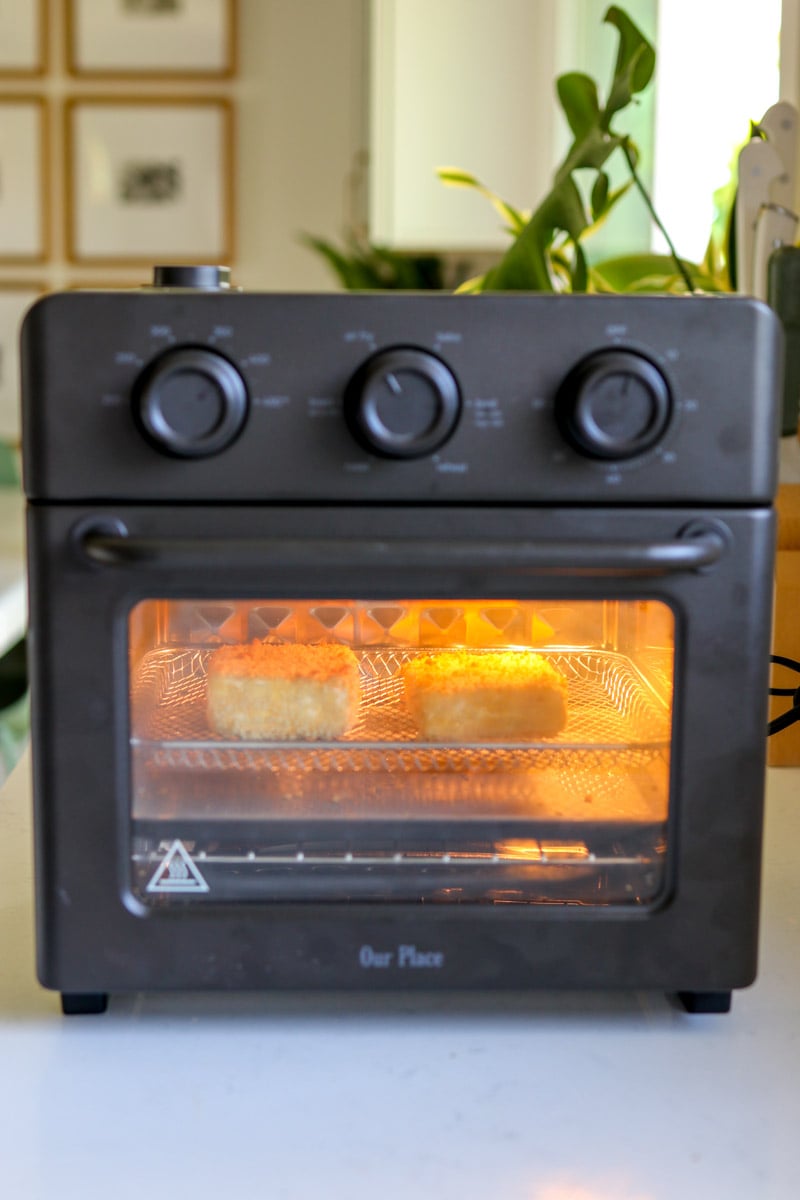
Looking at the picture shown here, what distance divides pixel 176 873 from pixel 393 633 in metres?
0.18

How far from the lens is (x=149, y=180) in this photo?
153 inches

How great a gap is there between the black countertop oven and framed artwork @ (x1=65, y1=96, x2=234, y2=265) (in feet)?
10.6

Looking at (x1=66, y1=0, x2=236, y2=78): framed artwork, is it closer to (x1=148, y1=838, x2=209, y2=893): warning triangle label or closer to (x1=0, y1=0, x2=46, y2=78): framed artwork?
(x1=0, y1=0, x2=46, y2=78): framed artwork

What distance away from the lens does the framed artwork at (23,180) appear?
3795 millimetres

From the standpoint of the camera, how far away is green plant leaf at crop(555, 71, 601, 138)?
1.05 metres

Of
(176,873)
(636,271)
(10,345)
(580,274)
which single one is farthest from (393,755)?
(10,345)

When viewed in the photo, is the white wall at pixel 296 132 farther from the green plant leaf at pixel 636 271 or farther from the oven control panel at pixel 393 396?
the oven control panel at pixel 393 396

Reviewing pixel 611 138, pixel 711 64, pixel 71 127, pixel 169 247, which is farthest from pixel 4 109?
pixel 611 138

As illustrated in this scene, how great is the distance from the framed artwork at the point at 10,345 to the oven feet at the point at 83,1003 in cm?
350

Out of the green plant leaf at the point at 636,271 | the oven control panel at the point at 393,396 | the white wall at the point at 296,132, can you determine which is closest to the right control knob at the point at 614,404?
the oven control panel at the point at 393,396

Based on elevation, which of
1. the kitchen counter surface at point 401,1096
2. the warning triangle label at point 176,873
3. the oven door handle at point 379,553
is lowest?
the kitchen counter surface at point 401,1096

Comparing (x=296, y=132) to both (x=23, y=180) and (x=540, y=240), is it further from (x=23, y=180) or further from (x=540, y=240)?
(x=540, y=240)

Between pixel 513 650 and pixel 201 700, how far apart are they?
0.18m

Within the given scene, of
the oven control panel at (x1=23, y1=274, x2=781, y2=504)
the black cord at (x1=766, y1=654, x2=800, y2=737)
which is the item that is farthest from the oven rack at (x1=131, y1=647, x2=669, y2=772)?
the black cord at (x1=766, y1=654, x2=800, y2=737)
